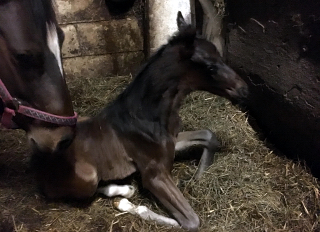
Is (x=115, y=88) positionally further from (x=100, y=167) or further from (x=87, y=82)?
(x=100, y=167)

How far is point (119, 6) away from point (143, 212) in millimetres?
2129

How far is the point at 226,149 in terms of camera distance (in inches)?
105

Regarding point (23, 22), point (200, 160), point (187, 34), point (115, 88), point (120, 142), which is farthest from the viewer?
point (115, 88)

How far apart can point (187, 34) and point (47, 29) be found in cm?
90

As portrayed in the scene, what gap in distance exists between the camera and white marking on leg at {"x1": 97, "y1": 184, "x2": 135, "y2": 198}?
91.4 inches

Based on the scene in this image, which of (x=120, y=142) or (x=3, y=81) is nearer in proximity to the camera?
(x=3, y=81)

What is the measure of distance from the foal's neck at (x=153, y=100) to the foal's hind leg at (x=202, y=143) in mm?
359

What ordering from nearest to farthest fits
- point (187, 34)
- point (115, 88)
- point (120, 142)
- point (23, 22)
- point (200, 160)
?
point (23, 22) → point (187, 34) → point (120, 142) → point (200, 160) → point (115, 88)

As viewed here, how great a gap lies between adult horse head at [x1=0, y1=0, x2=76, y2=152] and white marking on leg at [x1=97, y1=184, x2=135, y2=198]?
763mm

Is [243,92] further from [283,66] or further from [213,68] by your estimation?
[283,66]

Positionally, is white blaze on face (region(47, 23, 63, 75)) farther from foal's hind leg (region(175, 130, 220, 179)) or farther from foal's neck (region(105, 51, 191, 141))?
foal's hind leg (region(175, 130, 220, 179))

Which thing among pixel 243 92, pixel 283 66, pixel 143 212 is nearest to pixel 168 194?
pixel 143 212

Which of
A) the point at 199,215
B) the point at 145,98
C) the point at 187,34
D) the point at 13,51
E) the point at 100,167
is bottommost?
the point at 199,215

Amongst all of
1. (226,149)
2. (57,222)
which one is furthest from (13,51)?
(226,149)
